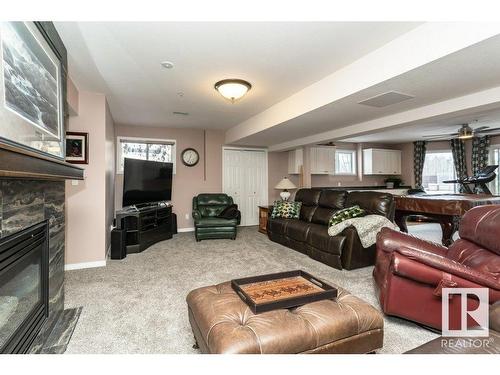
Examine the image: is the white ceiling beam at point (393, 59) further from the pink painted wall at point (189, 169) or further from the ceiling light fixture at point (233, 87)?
the pink painted wall at point (189, 169)

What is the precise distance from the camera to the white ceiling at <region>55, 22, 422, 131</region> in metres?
2.09

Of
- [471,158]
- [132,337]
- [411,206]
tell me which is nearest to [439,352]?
[132,337]

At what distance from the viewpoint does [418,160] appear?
7609 millimetres

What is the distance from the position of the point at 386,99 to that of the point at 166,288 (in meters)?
3.25

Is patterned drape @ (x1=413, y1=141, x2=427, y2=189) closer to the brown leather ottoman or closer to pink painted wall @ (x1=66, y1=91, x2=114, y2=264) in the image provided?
→ the brown leather ottoman

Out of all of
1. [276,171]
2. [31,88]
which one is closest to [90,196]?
[31,88]

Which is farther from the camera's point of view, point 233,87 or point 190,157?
point 190,157

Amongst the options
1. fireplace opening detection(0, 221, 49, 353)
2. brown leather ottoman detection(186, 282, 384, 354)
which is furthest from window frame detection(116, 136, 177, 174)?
brown leather ottoman detection(186, 282, 384, 354)

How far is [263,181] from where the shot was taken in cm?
695

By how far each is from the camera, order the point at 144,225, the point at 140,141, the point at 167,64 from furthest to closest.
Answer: the point at 140,141 → the point at 144,225 → the point at 167,64

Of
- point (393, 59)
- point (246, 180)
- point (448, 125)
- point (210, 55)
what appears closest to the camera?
point (393, 59)

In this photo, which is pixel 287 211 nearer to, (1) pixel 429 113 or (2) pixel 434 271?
(1) pixel 429 113

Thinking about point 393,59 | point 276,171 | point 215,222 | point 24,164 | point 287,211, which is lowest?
point 215,222

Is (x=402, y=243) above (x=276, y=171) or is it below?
below
